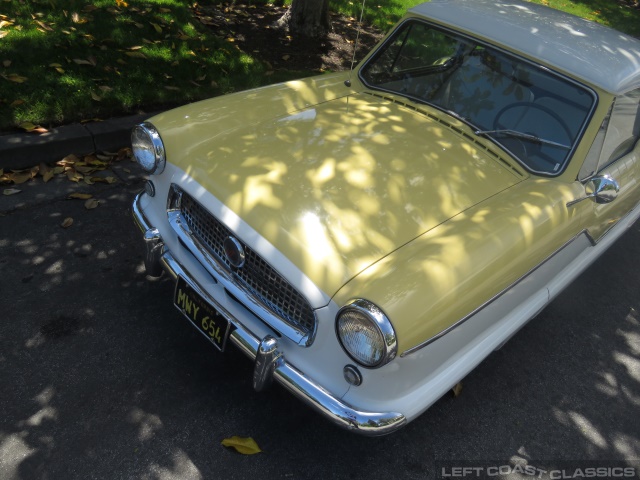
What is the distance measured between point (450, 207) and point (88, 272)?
212 cm

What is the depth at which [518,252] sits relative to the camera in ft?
8.03

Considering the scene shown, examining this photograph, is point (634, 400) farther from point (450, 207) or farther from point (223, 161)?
point (223, 161)

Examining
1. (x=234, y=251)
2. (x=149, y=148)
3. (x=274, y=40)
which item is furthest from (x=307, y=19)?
(x=234, y=251)

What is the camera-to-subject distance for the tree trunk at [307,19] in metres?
6.40

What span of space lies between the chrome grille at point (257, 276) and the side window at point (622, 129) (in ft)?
6.29

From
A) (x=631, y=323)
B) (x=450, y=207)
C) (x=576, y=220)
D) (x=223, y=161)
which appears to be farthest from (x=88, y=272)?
(x=631, y=323)

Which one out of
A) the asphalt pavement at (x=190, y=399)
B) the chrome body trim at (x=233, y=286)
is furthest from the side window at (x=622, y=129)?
the chrome body trim at (x=233, y=286)

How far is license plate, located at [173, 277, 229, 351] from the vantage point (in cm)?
242

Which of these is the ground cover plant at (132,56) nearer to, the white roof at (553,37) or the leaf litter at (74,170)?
the leaf litter at (74,170)

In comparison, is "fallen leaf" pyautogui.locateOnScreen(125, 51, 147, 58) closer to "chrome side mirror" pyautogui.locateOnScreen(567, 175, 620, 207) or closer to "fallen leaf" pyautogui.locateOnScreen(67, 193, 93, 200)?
"fallen leaf" pyautogui.locateOnScreen(67, 193, 93, 200)

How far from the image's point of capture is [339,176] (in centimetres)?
259

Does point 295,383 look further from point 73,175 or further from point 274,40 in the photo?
point 274,40

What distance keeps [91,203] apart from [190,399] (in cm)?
179

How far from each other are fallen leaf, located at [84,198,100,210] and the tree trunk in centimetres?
365
